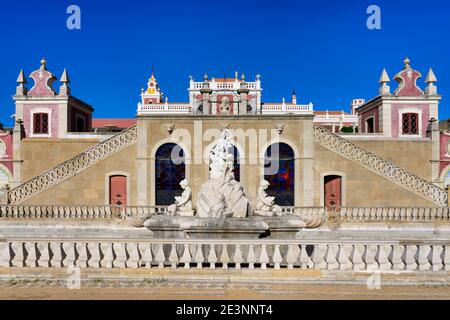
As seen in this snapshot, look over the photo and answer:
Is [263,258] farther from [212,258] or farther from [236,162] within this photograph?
[236,162]

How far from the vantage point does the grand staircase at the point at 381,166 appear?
2212 centimetres

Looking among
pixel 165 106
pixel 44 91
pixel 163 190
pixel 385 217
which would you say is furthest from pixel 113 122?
pixel 385 217

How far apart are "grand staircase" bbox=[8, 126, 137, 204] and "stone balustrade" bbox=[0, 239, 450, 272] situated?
47.6ft

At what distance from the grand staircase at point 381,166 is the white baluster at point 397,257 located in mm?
14904

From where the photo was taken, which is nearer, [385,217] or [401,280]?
[401,280]

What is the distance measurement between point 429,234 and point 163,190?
44.3 feet

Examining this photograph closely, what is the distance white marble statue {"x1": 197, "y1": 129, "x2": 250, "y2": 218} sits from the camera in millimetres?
11203

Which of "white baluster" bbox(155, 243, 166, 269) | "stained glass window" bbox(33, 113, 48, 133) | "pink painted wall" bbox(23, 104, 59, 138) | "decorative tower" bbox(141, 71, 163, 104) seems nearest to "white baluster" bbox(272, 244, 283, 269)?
"white baluster" bbox(155, 243, 166, 269)

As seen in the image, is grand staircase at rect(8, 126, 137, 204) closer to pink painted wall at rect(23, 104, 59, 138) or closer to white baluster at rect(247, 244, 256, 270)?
pink painted wall at rect(23, 104, 59, 138)

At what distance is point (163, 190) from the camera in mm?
24266

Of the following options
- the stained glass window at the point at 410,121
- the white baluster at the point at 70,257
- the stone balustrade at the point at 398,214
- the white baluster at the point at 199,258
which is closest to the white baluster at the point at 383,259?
the white baluster at the point at 199,258
